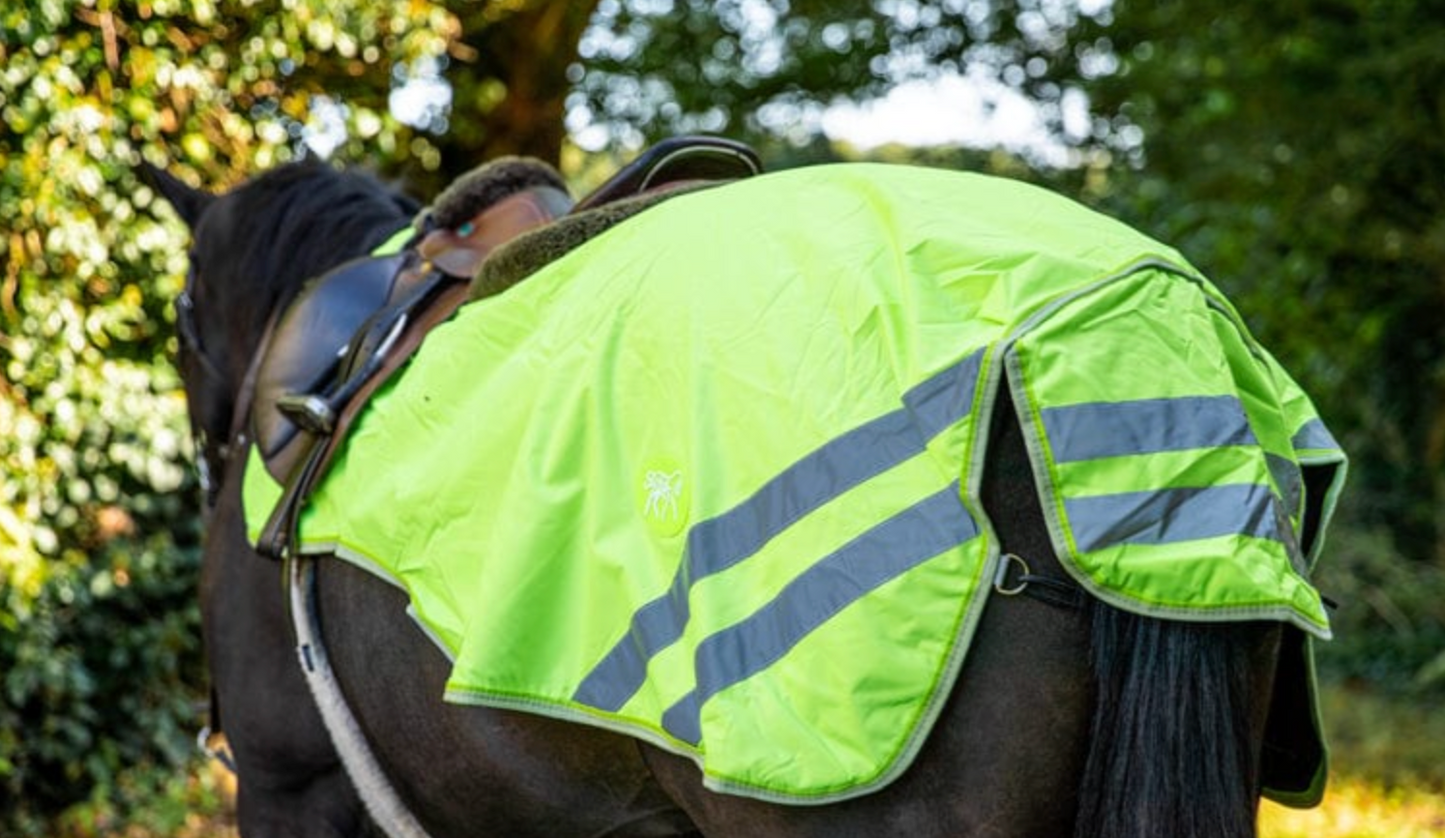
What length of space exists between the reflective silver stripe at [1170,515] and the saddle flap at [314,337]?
5.26 ft

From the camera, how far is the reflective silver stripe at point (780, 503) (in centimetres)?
171

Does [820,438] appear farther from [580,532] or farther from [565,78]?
[565,78]

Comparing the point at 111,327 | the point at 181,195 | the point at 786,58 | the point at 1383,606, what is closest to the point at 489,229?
the point at 181,195

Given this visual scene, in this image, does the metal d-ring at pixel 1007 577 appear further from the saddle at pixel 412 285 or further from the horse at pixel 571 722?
the saddle at pixel 412 285

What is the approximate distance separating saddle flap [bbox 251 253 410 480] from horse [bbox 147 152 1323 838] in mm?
176

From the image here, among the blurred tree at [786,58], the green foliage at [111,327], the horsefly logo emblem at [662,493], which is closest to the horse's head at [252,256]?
the green foliage at [111,327]

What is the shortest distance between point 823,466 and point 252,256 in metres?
→ 1.92

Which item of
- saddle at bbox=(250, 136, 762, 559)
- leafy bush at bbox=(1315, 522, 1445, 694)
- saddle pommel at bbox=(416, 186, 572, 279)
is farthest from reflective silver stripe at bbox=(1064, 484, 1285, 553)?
leafy bush at bbox=(1315, 522, 1445, 694)

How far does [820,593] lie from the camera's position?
1750mm

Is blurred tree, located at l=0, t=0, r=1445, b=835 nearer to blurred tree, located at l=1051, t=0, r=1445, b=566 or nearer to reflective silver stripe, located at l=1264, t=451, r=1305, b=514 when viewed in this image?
blurred tree, located at l=1051, t=0, r=1445, b=566

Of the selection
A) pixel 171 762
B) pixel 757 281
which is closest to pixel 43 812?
pixel 171 762

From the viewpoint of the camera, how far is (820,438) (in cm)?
179

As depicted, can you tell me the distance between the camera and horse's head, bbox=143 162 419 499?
325 centimetres

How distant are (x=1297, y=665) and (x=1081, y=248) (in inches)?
24.6
